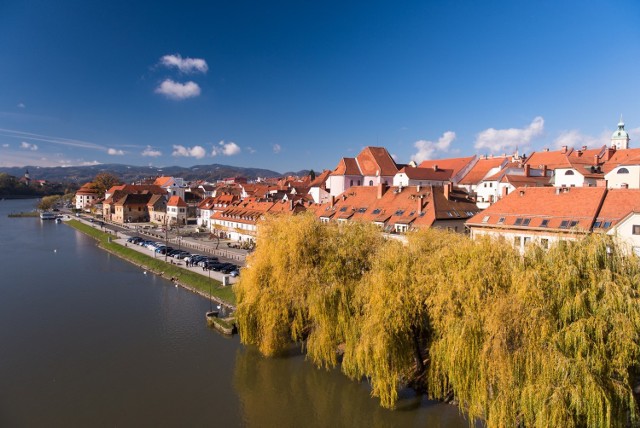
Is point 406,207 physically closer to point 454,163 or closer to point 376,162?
point 376,162

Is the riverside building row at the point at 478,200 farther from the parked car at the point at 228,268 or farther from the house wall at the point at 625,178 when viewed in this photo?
the parked car at the point at 228,268

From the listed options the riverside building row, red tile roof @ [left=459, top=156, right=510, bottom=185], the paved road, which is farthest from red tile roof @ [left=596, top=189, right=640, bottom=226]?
red tile roof @ [left=459, top=156, right=510, bottom=185]

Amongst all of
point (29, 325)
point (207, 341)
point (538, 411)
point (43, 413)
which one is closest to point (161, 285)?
point (29, 325)

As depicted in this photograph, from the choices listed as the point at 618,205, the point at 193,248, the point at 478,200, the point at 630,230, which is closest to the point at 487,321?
the point at 630,230

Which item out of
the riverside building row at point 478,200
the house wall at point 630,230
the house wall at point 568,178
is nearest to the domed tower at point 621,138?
the riverside building row at point 478,200

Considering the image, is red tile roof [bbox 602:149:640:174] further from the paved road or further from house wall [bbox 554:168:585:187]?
the paved road

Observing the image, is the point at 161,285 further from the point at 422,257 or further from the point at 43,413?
the point at 422,257
